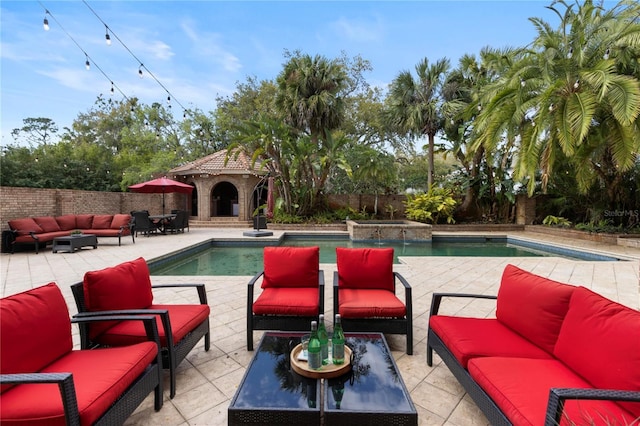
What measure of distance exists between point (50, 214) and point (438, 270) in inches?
491

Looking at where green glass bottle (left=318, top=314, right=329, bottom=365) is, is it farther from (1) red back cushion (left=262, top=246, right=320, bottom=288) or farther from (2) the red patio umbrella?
(2) the red patio umbrella

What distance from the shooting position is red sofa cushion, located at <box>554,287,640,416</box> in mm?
1519

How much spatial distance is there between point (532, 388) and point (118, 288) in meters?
3.03

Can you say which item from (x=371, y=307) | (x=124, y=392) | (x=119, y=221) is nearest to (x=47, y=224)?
(x=119, y=221)


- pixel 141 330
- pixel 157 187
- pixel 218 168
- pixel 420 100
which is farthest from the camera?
pixel 218 168

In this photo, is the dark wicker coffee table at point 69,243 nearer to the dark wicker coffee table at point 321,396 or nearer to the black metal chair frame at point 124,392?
the black metal chair frame at point 124,392

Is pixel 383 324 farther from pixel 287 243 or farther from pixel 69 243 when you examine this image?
pixel 69 243

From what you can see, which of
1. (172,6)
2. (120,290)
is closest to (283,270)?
(120,290)

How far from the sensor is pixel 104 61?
8.25 metres

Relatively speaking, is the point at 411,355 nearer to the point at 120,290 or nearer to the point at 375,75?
the point at 120,290

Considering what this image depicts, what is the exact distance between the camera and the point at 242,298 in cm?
449

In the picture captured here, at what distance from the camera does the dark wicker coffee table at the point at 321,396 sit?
1579mm

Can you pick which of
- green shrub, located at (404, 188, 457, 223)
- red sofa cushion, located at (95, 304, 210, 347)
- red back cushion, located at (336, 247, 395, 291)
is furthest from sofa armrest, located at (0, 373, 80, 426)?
green shrub, located at (404, 188, 457, 223)

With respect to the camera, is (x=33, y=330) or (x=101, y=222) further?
(x=101, y=222)
